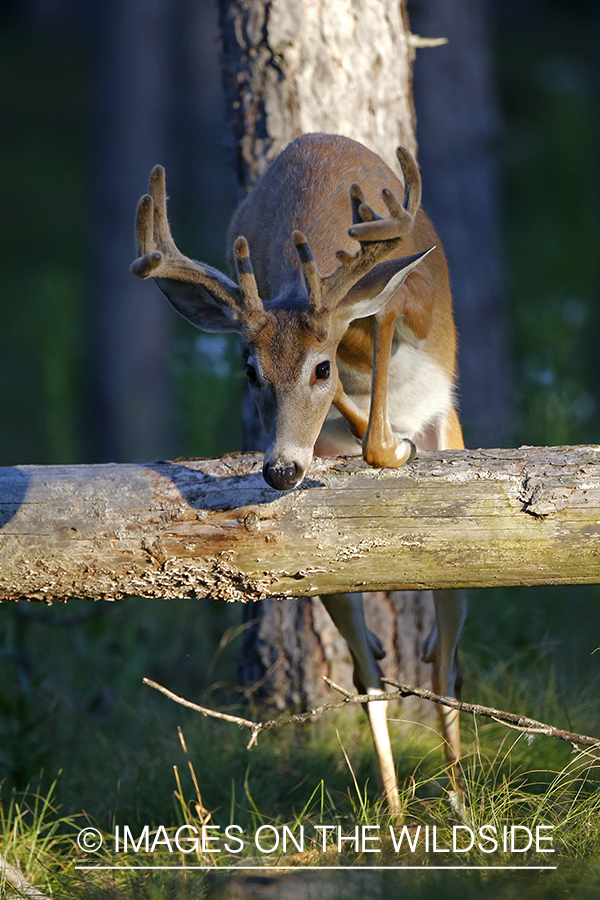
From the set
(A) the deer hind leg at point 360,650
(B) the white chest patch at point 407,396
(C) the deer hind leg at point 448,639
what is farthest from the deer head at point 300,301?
(C) the deer hind leg at point 448,639

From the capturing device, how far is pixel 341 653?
4.62 metres

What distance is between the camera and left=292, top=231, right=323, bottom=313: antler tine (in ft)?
10.2

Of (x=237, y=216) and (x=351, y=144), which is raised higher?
(x=351, y=144)

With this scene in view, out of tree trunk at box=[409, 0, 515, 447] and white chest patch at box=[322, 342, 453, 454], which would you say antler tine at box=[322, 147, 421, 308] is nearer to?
white chest patch at box=[322, 342, 453, 454]

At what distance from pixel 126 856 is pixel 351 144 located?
2.82 meters

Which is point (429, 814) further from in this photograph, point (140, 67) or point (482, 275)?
point (140, 67)

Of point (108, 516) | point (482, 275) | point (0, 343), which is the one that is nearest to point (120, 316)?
point (482, 275)

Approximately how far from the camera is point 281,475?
3025 mm

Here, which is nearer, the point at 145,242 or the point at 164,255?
the point at 145,242

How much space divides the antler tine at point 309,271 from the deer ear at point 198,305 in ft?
1.14

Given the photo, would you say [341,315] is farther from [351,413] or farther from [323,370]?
[351,413]

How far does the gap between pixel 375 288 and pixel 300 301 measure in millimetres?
260

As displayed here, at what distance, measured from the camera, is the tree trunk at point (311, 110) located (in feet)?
14.6

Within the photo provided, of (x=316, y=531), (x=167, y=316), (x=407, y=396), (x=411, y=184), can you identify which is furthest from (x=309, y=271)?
(x=167, y=316)
